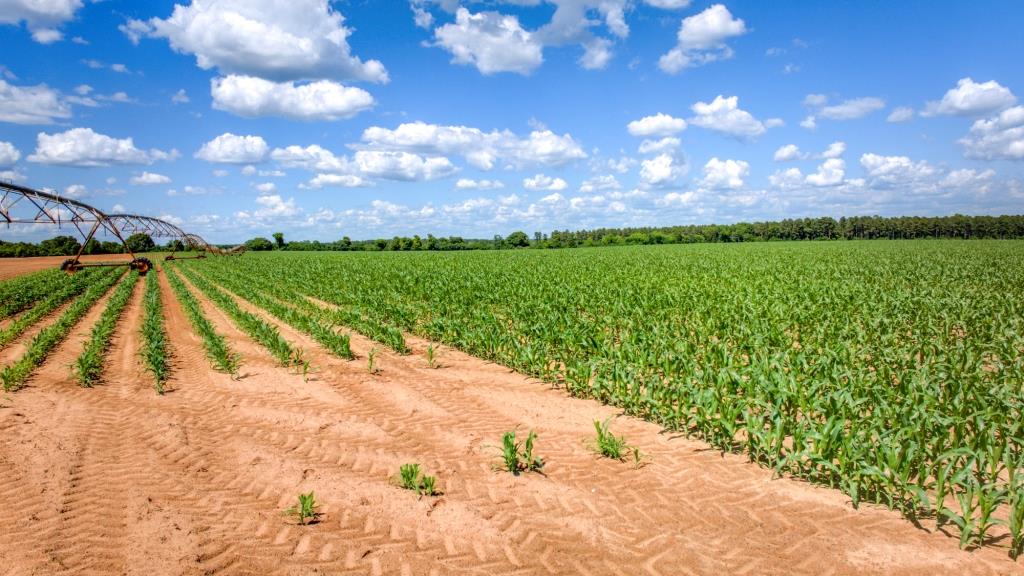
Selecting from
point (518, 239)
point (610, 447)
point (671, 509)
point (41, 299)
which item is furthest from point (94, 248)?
point (671, 509)

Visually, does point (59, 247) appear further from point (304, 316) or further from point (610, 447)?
point (610, 447)

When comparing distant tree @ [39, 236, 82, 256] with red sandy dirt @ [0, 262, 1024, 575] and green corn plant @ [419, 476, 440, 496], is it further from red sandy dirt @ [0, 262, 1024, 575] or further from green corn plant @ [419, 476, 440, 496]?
green corn plant @ [419, 476, 440, 496]

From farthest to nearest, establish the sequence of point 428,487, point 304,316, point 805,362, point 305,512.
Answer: point 304,316 < point 805,362 < point 428,487 < point 305,512

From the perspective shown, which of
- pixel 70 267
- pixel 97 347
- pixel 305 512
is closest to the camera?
pixel 305 512

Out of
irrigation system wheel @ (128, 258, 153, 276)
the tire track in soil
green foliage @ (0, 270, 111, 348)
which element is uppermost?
irrigation system wheel @ (128, 258, 153, 276)

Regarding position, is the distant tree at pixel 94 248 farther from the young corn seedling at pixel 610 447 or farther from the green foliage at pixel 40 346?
the young corn seedling at pixel 610 447

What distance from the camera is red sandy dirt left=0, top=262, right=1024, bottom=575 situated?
162 inches

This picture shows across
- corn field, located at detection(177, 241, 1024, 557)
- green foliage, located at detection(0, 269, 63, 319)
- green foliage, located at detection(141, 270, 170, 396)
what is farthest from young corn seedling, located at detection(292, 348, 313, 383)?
green foliage, located at detection(0, 269, 63, 319)

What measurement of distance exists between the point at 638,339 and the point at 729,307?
471 cm

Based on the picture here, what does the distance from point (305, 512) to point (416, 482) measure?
1.15 m

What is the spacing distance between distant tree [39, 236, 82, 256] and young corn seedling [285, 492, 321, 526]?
92.9 metres

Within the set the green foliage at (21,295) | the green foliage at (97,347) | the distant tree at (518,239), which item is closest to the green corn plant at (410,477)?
the green foliage at (97,347)

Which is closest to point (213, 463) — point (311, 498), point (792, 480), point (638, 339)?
point (311, 498)

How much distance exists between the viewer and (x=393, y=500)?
200 inches
